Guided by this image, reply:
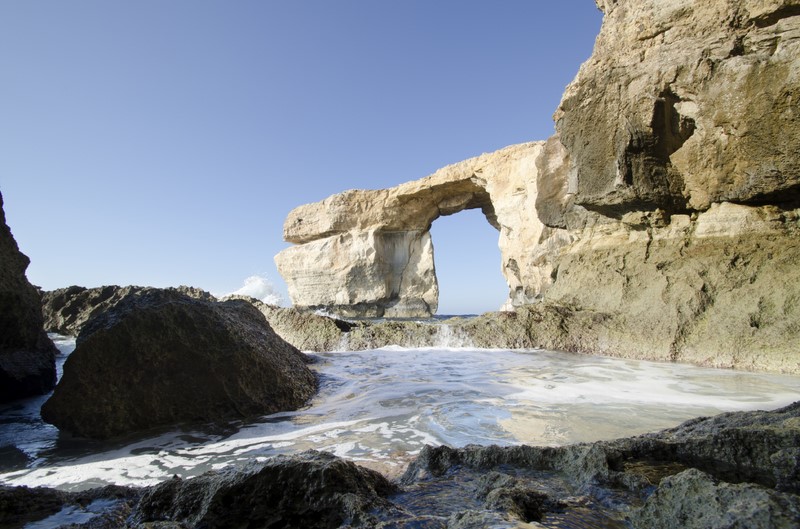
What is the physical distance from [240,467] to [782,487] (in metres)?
1.74

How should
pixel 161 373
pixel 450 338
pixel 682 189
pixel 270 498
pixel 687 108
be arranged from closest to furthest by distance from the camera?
pixel 270 498 < pixel 161 373 < pixel 687 108 < pixel 682 189 < pixel 450 338

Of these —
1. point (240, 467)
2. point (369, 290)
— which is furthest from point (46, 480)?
point (369, 290)

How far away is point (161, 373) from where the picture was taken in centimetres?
336

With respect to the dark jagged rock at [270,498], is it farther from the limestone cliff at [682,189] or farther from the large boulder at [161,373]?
the limestone cliff at [682,189]

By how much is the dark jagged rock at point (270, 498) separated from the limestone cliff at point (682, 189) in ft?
18.2

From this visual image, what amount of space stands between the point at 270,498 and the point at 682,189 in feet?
23.7

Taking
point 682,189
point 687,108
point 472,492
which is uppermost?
point 687,108

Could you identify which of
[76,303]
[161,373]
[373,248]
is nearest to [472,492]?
[161,373]

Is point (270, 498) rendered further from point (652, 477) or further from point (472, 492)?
point (652, 477)

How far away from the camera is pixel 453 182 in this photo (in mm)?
22531

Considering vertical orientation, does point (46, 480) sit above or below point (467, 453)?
below

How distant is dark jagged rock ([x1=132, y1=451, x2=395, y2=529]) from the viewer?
4.62 ft

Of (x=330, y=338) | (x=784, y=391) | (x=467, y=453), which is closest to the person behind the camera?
(x=467, y=453)

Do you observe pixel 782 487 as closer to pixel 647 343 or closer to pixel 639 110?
pixel 647 343
